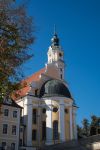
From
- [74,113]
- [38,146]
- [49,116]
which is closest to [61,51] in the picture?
[74,113]

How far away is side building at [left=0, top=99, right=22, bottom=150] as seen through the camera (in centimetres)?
4375

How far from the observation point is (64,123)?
172 ft

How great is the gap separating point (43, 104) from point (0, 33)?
3934cm

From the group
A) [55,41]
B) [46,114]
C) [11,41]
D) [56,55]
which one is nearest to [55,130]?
[46,114]

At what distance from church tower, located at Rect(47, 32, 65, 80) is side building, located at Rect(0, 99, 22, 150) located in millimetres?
20258

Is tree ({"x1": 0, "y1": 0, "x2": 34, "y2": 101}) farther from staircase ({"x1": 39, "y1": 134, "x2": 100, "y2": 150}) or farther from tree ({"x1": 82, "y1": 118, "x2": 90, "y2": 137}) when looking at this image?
tree ({"x1": 82, "y1": 118, "x2": 90, "y2": 137})

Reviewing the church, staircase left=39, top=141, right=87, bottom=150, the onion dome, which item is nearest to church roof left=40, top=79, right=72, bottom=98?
the church

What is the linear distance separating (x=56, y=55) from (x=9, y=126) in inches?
1065

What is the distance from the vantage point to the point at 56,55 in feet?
222

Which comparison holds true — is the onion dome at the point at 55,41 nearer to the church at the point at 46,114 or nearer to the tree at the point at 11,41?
the church at the point at 46,114

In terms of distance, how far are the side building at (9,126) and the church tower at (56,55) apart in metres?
20.3

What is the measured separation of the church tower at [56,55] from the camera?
65875mm

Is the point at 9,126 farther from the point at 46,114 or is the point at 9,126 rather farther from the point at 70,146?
the point at 70,146

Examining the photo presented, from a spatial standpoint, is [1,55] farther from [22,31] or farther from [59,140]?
[59,140]
